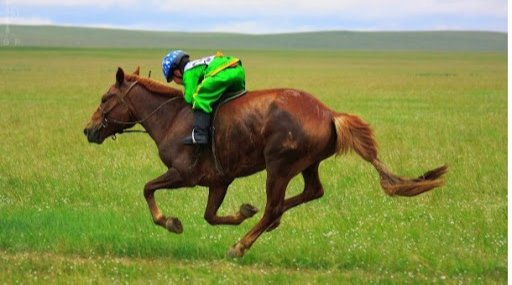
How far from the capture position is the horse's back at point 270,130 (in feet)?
28.9

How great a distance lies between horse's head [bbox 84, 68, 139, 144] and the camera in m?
9.84

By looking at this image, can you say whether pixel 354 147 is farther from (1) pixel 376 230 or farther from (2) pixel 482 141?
(2) pixel 482 141

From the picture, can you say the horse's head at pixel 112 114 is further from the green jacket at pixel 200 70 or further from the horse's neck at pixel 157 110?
the green jacket at pixel 200 70

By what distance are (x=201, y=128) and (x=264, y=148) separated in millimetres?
660

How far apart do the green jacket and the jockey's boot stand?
0.66 feet

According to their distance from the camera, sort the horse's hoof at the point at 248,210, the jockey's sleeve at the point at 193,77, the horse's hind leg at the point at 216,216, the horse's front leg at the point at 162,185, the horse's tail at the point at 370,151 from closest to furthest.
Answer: the horse's tail at the point at 370,151 < the jockey's sleeve at the point at 193,77 < the horse's front leg at the point at 162,185 < the horse's hoof at the point at 248,210 < the horse's hind leg at the point at 216,216

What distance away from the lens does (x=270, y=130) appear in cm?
891

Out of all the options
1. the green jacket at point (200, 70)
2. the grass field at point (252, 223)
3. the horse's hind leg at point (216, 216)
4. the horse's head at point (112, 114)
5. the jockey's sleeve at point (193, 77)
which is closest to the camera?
the green jacket at point (200, 70)

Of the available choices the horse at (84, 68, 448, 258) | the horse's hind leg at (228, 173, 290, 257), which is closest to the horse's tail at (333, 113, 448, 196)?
the horse at (84, 68, 448, 258)

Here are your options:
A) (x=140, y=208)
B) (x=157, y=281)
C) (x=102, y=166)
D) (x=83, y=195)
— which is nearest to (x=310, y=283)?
(x=157, y=281)

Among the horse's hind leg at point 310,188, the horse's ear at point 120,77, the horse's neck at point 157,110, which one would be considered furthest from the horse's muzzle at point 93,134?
the horse's hind leg at point 310,188

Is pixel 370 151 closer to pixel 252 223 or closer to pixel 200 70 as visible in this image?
pixel 200 70

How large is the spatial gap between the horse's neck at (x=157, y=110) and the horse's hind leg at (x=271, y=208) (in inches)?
54.5

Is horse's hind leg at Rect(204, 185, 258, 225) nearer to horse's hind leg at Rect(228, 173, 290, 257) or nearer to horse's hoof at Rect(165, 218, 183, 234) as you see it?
horse's hind leg at Rect(228, 173, 290, 257)
